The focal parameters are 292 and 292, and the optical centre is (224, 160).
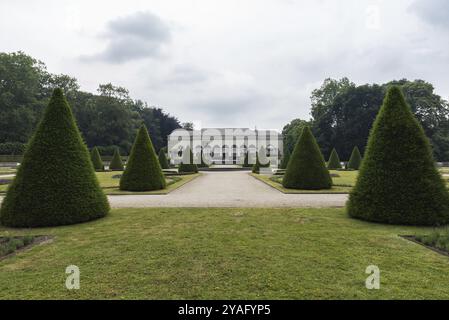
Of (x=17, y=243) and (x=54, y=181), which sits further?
(x=54, y=181)

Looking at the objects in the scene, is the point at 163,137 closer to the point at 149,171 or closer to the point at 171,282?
the point at 149,171

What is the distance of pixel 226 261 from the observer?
206 inches

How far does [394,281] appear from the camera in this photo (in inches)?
171

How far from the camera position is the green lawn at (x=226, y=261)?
4039 mm

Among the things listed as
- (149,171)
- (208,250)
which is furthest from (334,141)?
(208,250)

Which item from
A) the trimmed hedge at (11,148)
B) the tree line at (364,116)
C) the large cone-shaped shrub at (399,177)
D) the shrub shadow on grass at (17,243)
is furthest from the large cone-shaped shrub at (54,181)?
the trimmed hedge at (11,148)

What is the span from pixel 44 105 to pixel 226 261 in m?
64.6

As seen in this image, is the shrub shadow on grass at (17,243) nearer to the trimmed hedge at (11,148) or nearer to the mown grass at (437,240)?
the mown grass at (437,240)

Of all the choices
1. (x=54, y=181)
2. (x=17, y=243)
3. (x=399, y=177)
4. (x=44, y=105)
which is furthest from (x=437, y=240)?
(x=44, y=105)

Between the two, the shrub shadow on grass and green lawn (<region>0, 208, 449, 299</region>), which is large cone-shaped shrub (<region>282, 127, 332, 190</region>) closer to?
green lawn (<region>0, 208, 449, 299</region>)

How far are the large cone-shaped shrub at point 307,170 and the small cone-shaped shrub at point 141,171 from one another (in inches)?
308

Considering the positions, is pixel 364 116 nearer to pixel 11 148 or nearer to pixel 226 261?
pixel 226 261

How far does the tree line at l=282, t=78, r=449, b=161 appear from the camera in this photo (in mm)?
51344
